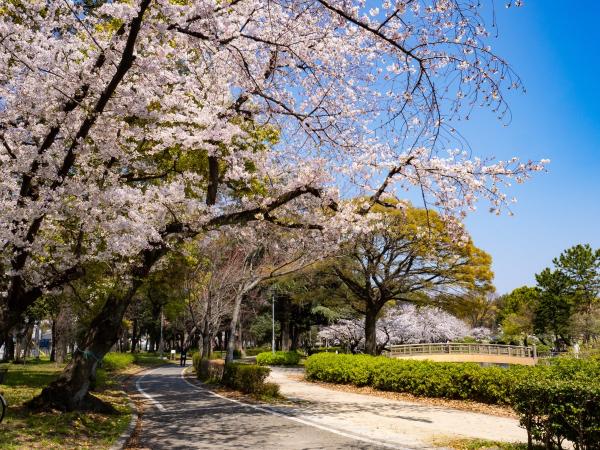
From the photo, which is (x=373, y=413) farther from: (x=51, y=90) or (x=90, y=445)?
(x=51, y=90)

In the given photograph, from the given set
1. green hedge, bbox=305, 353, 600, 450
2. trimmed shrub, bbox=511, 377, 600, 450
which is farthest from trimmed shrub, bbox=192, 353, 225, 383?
trimmed shrub, bbox=511, 377, 600, 450

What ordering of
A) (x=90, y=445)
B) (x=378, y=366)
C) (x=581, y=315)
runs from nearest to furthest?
1. (x=90, y=445)
2. (x=378, y=366)
3. (x=581, y=315)

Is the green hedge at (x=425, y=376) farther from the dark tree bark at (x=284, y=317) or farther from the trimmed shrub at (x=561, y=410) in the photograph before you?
the dark tree bark at (x=284, y=317)

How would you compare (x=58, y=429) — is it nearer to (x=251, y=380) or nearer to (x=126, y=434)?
(x=126, y=434)

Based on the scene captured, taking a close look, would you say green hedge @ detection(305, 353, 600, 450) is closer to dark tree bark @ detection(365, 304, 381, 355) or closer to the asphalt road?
the asphalt road

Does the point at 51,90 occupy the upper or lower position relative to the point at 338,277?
upper

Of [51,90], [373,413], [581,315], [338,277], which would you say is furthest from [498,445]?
[581,315]

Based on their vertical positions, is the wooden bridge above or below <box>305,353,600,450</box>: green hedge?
below

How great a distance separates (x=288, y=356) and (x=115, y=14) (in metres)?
33.2

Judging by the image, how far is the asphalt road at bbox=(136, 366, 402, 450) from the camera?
8188mm

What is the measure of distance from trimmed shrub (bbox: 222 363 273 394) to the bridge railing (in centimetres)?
1659

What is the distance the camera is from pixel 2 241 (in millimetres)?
8578

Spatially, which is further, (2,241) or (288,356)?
(288,356)

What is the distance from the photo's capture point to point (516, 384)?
771cm
